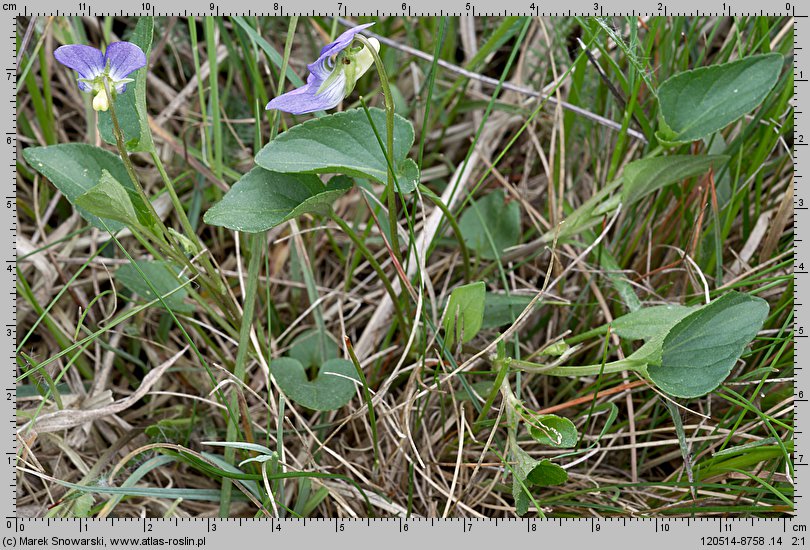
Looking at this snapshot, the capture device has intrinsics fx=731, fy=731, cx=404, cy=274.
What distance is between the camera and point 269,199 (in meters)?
1.04

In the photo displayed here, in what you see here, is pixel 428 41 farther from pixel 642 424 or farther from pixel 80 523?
pixel 80 523

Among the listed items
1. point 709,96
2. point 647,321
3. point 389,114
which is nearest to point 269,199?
point 389,114

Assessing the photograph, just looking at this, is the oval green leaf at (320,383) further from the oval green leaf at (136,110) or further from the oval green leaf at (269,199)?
the oval green leaf at (136,110)

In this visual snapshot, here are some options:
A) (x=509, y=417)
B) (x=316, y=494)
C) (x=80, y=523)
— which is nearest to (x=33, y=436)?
(x=80, y=523)

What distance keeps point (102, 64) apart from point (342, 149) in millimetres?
328

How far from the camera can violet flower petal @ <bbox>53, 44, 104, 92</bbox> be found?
2.92 feet

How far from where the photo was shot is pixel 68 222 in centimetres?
137

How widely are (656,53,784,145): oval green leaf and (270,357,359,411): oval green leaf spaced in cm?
62

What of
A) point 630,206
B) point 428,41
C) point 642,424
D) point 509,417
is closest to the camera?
point 509,417

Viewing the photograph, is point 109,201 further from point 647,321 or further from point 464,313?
point 647,321

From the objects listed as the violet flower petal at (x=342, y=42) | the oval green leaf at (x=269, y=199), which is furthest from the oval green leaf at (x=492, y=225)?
the violet flower petal at (x=342, y=42)

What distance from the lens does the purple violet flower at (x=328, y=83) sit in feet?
3.05

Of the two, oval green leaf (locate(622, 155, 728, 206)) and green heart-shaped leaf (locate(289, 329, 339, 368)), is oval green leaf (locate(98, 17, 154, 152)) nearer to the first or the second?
green heart-shaped leaf (locate(289, 329, 339, 368))

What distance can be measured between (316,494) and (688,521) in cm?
55
